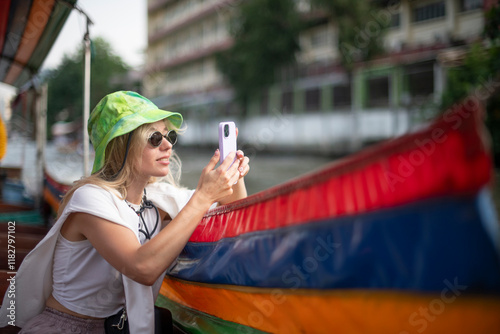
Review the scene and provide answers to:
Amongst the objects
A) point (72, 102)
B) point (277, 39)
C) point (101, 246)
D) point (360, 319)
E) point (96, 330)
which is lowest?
point (96, 330)

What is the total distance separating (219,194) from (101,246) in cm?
41

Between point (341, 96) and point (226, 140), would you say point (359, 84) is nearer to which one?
point (341, 96)

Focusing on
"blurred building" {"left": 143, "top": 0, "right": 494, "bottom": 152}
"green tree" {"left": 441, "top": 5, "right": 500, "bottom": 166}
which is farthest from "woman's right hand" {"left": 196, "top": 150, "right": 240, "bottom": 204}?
"blurred building" {"left": 143, "top": 0, "right": 494, "bottom": 152}

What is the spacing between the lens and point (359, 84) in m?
18.3

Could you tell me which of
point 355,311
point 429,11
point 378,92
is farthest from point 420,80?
point 355,311

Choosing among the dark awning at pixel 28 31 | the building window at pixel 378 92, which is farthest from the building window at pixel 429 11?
the dark awning at pixel 28 31

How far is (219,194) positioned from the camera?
1487 millimetres

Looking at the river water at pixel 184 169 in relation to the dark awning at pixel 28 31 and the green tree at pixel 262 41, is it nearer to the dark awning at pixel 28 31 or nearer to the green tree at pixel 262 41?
the dark awning at pixel 28 31

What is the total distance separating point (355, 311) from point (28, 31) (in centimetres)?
364

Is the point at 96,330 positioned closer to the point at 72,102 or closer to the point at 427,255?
the point at 427,255

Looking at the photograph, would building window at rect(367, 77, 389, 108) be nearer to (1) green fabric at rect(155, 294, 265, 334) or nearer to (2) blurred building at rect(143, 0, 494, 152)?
(2) blurred building at rect(143, 0, 494, 152)

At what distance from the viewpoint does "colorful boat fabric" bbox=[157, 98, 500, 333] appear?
878 millimetres

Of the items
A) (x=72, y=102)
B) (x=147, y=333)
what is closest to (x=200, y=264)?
(x=147, y=333)

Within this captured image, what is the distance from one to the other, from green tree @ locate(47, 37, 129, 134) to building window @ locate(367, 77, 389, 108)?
946 centimetres
